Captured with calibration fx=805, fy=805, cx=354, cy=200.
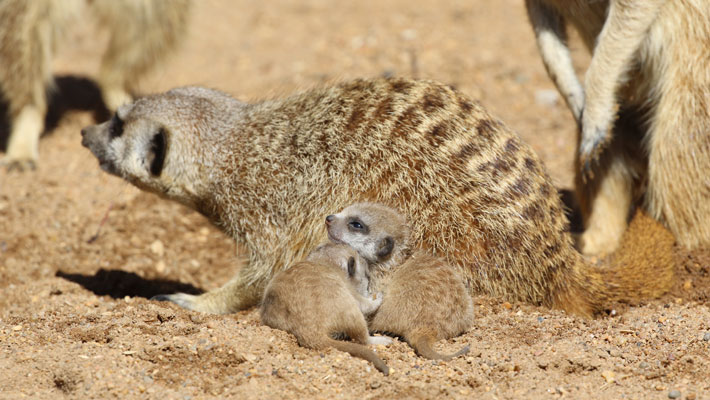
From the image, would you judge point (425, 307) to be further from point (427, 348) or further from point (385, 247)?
point (385, 247)

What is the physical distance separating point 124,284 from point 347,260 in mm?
1455

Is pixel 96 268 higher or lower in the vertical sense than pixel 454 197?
lower

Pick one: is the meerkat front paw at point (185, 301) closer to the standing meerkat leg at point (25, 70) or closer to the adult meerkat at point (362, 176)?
the adult meerkat at point (362, 176)

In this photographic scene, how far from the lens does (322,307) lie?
258 cm

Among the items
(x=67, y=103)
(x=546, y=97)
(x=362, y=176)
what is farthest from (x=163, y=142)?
(x=546, y=97)

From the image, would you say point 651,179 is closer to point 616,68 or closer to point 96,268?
point 616,68

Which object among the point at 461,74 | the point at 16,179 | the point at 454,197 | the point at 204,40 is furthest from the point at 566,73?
the point at 204,40

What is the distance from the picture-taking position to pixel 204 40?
745 centimetres

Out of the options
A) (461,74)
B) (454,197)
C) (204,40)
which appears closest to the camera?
(454,197)

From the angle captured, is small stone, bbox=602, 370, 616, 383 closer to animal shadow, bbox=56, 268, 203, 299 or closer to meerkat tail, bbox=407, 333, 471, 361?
meerkat tail, bbox=407, 333, 471, 361

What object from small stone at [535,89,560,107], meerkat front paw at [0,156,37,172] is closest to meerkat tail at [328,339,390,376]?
meerkat front paw at [0,156,37,172]

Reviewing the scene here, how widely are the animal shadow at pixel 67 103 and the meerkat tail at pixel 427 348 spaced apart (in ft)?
13.3

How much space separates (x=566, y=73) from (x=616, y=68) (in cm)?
37

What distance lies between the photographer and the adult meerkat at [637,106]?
344 cm
